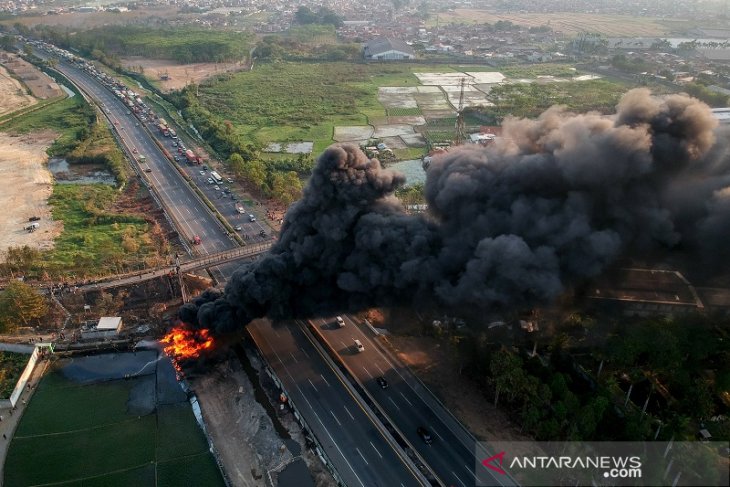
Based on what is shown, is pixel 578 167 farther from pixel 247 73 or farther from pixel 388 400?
pixel 247 73

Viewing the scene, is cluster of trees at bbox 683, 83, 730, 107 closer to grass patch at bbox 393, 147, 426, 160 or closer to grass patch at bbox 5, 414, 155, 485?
grass patch at bbox 393, 147, 426, 160

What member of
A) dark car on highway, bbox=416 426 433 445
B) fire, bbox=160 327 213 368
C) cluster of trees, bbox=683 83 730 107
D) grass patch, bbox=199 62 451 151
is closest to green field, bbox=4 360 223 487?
fire, bbox=160 327 213 368

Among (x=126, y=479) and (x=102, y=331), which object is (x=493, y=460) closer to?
(x=126, y=479)

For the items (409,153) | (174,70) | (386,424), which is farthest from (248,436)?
(174,70)

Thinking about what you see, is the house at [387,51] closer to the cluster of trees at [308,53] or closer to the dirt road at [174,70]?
the cluster of trees at [308,53]

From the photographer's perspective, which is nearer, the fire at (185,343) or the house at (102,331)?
the fire at (185,343)

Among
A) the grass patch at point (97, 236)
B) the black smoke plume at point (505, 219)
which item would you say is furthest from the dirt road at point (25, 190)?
the black smoke plume at point (505, 219)
